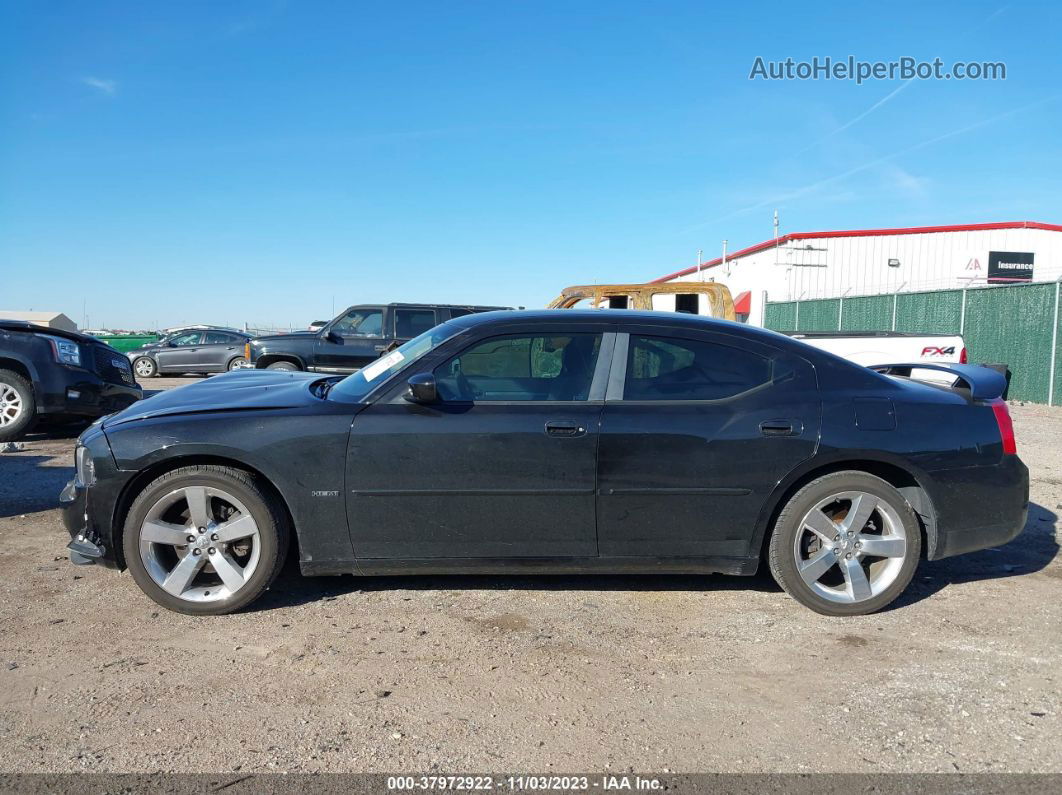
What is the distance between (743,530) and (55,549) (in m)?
4.24

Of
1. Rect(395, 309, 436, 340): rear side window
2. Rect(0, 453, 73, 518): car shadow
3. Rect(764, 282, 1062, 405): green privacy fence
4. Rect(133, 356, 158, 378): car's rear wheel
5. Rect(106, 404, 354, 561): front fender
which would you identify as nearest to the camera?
Rect(106, 404, 354, 561): front fender

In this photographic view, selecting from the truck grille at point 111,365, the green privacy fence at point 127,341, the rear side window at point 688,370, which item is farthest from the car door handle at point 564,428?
the green privacy fence at point 127,341

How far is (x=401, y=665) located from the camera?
332 centimetres

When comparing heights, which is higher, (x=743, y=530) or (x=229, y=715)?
(x=743, y=530)

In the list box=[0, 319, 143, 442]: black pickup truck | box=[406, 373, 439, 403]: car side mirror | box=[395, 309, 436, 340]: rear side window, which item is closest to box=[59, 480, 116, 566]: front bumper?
box=[406, 373, 439, 403]: car side mirror

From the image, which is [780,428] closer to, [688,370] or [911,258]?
[688,370]

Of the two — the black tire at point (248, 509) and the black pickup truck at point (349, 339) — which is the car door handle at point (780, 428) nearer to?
the black tire at point (248, 509)

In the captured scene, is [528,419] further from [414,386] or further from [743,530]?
[743,530]

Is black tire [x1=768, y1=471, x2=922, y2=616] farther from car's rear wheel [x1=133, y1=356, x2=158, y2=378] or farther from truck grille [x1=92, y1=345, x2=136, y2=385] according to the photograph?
car's rear wheel [x1=133, y1=356, x2=158, y2=378]

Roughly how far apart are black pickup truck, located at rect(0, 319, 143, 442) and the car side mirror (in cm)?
669

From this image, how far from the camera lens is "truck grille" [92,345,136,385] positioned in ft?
29.4

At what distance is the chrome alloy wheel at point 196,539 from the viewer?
3734 millimetres

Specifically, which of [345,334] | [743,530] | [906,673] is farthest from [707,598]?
[345,334]

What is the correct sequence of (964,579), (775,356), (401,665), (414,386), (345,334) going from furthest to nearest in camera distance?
(345,334) → (964,579) → (775,356) → (414,386) → (401,665)
